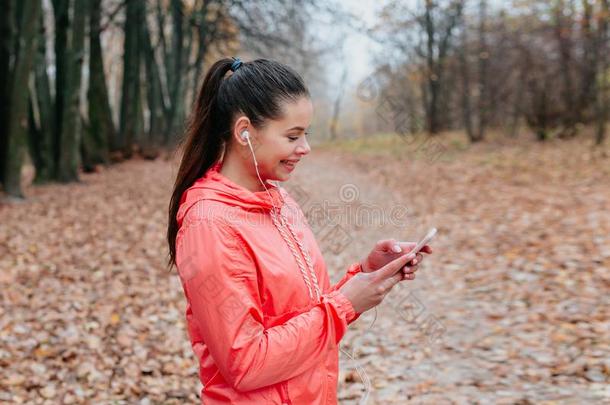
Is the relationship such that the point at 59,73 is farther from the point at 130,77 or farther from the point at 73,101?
the point at 130,77

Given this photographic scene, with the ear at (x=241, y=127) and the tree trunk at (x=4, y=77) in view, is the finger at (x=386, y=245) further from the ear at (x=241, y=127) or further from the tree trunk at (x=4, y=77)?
the tree trunk at (x=4, y=77)

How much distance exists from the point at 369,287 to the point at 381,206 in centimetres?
547

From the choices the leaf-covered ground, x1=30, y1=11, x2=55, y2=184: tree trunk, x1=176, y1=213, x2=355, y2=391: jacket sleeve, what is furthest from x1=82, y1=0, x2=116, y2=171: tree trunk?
x1=176, y1=213, x2=355, y2=391: jacket sleeve

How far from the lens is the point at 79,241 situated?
745cm

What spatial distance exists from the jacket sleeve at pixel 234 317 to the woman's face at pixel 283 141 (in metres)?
→ 0.25

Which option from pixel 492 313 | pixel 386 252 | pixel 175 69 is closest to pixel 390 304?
pixel 492 313

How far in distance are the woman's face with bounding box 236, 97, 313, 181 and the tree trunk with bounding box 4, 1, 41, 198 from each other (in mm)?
9045

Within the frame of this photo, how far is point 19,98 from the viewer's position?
949 cm

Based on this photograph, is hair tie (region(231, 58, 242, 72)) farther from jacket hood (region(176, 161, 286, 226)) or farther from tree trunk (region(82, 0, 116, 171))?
tree trunk (region(82, 0, 116, 171))

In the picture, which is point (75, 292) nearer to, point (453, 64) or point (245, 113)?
point (245, 113)

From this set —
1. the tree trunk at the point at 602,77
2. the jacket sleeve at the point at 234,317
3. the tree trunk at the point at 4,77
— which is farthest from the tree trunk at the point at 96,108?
the jacket sleeve at the point at 234,317

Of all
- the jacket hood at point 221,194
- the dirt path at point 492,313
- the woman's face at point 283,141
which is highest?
the woman's face at point 283,141

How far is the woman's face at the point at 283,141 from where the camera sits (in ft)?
5.30

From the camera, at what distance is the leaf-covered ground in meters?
4.03
